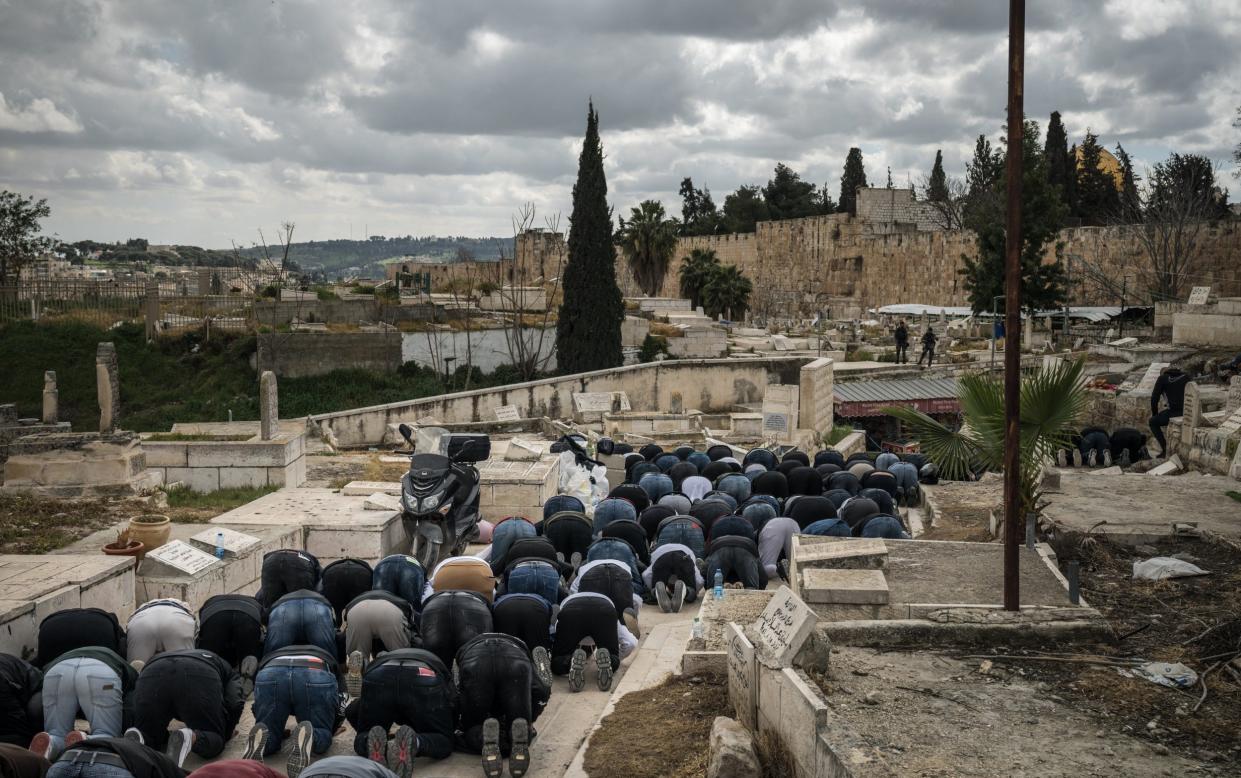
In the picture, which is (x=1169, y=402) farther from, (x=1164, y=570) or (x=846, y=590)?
(x=846, y=590)

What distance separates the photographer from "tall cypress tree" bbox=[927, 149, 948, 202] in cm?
6933

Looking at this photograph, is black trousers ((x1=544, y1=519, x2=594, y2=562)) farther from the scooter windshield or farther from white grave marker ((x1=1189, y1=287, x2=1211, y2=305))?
white grave marker ((x1=1189, y1=287, x2=1211, y2=305))

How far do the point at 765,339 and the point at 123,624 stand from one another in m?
30.4

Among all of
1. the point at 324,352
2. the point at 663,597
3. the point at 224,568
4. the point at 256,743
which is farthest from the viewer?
the point at 324,352

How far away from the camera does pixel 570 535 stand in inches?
527

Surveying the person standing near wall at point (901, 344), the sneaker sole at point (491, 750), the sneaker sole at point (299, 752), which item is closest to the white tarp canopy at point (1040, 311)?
the person standing near wall at point (901, 344)

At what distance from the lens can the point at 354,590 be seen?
10.9 m

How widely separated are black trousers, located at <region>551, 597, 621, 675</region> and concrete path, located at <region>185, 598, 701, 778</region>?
221 mm

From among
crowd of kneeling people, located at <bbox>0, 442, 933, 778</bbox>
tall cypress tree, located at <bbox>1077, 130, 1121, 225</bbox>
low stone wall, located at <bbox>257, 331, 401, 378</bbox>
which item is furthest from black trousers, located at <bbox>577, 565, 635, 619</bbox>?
tall cypress tree, located at <bbox>1077, 130, 1121, 225</bbox>

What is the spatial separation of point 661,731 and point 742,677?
747 mm

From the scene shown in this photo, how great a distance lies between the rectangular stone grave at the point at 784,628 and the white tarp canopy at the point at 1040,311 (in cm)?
3552

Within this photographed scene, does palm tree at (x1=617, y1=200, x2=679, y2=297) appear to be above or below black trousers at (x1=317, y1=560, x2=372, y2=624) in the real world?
above

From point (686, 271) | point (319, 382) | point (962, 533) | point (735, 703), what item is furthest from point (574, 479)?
point (686, 271)

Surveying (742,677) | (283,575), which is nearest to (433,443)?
(283,575)
